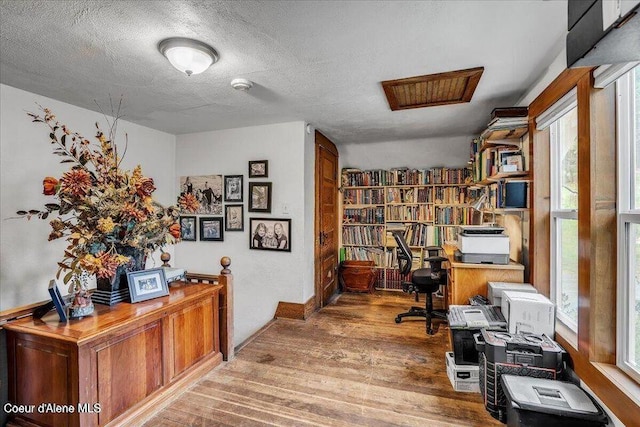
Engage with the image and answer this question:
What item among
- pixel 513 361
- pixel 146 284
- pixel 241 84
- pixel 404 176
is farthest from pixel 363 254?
pixel 146 284

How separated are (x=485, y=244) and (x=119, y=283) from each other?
8.86 ft

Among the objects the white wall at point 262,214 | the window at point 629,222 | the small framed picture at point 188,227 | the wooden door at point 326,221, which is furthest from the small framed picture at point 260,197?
the window at point 629,222

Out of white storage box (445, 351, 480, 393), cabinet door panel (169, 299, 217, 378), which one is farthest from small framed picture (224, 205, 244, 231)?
white storage box (445, 351, 480, 393)

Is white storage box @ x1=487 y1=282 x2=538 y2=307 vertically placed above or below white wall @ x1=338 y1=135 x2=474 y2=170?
below

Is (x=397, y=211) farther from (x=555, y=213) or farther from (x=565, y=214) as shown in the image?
(x=565, y=214)

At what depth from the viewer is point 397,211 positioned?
14.3ft

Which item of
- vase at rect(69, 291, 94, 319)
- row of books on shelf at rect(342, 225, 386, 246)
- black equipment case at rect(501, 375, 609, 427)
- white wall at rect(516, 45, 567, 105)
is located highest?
white wall at rect(516, 45, 567, 105)

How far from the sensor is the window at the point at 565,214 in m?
1.91

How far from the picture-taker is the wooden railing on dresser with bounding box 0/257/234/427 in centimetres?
141

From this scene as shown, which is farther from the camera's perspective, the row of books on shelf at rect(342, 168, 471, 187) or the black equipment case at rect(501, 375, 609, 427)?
the row of books on shelf at rect(342, 168, 471, 187)

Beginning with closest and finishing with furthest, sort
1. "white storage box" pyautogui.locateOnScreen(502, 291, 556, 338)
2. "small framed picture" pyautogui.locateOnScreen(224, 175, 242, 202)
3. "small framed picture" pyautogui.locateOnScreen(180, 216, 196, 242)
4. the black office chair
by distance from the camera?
"white storage box" pyautogui.locateOnScreen(502, 291, 556, 338)
the black office chair
"small framed picture" pyautogui.locateOnScreen(224, 175, 242, 202)
"small framed picture" pyautogui.locateOnScreen(180, 216, 196, 242)

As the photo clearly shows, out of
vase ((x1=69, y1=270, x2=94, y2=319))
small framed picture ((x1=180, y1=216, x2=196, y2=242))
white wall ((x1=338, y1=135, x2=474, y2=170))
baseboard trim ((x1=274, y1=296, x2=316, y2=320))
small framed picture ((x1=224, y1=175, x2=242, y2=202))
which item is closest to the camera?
vase ((x1=69, y1=270, x2=94, y2=319))

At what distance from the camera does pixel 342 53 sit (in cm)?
183

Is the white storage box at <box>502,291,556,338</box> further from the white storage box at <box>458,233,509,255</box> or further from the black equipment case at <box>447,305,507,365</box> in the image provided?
the white storage box at <box>458,233,509,255</box>
